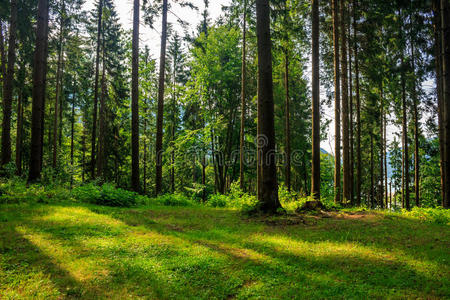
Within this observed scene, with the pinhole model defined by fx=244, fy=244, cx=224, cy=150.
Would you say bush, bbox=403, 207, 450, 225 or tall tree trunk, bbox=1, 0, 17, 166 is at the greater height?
tall tree trunk, bbox=1, 0, 17, 166

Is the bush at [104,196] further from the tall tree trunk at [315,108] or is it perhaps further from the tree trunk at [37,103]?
the tall tree trunk at [315,108]

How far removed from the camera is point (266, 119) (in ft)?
26.6

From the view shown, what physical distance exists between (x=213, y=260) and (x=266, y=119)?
5.15 metres

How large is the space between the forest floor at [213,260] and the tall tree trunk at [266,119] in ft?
5.26

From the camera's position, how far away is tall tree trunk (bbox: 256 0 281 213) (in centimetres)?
794

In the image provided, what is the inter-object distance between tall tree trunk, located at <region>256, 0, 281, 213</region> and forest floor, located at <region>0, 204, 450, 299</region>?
1.60 metres

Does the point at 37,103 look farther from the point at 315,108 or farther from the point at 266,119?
the point at 315,108

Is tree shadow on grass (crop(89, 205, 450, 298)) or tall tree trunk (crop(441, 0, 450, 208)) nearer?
tree shadow on grass (crop(89, 205, 450, 298))

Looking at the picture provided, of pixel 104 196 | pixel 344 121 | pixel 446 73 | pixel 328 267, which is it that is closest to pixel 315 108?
pixel 344 121

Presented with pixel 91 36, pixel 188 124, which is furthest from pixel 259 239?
pixel 91 36

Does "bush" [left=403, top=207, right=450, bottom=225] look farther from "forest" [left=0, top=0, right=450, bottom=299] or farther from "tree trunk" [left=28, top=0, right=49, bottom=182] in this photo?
"tree trunk" [left=28, top=0, right=49, bottom=182]

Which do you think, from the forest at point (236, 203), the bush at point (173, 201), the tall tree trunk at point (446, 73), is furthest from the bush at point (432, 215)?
the bush at point (173, 201)

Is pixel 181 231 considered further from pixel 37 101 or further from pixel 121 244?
pixel 37 101

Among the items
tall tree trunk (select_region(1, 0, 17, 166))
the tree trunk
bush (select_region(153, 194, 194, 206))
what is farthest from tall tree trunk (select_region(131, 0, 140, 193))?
tall tree trunk (select_region(1, 0, 17, 166))
